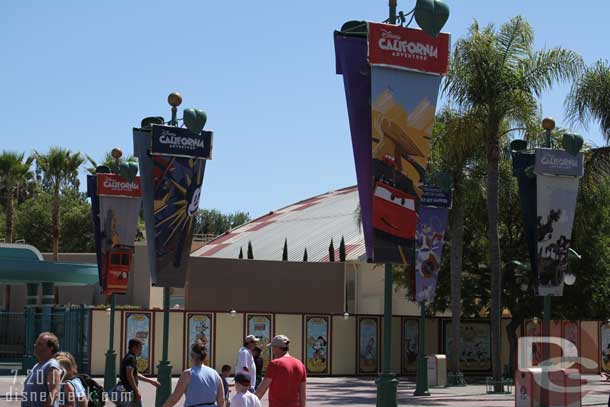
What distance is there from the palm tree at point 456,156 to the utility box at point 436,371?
7.28ft

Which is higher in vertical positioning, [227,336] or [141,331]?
[141,331]

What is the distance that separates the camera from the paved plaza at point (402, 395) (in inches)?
991

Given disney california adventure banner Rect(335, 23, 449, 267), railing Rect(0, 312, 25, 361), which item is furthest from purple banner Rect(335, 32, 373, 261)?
railing Rect(0, 312, 25, 361)

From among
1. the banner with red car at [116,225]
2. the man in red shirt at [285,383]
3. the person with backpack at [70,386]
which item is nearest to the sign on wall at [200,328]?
the banner with red car at [116,225]

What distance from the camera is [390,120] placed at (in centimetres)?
1499

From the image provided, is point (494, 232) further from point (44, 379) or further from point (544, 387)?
point (44, 379)

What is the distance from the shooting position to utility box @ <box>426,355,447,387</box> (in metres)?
31.3

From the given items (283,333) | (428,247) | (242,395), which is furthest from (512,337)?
(242,395)

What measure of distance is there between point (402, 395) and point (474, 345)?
11.3 m

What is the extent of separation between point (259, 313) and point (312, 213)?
1398 inches

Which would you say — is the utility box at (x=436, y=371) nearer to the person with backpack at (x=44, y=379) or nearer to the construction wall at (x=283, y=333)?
the construction wall at (x=283, y=333)

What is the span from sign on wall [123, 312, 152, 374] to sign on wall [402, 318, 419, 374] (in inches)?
379

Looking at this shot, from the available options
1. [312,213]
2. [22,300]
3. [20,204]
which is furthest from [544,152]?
[20,204]

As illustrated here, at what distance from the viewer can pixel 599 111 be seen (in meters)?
29.2
